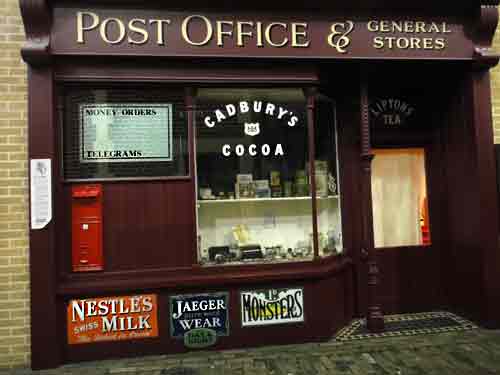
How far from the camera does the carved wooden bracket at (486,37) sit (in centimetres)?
479

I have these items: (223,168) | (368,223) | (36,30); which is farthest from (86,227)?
(368,223)

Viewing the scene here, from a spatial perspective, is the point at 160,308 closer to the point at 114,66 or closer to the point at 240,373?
the point at 240,373

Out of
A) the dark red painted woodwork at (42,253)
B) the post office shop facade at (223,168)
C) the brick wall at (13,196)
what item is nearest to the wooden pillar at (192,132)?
the post office shop facade at (223,168)

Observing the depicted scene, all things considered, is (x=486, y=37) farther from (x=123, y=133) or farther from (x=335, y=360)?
(x=123, y=133)

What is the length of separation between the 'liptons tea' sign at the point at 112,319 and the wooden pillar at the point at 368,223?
2.74 m

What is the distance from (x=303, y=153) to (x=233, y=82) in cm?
130

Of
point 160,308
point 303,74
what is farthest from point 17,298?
point 303,74

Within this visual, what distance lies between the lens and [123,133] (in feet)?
15.0

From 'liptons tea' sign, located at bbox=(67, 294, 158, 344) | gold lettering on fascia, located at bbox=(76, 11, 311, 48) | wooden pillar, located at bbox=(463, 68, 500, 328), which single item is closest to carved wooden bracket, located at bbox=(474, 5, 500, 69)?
wooden pillar, located at bbox=(463, 68, 500, 328)

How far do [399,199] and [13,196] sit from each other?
17.0ft

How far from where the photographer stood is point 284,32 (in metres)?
4.62

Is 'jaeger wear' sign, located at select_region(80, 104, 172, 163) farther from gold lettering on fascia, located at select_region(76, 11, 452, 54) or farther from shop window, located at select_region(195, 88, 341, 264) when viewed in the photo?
gold lettering on fascia, located at select_region(76, 11, 452, 54)

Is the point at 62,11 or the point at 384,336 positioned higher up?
the point at 62,11

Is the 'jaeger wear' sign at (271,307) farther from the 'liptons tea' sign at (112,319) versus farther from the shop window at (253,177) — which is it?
the 'liptons tea' sign at (112,319)
